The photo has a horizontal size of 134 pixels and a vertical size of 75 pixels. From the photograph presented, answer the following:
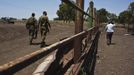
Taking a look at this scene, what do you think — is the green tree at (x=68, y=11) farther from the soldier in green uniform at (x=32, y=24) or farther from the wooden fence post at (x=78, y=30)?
the soldier in green uniform at (x=32, y=24)

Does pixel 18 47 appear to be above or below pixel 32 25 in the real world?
below

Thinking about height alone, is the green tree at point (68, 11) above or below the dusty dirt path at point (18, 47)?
Answer: above

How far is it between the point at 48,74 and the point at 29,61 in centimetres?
179

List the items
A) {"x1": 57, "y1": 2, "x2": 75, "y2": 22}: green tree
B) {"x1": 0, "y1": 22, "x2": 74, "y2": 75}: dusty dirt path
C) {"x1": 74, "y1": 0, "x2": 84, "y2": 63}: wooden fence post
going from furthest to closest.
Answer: {"x1": 0, "y1": 22, "x2": 74, "y2": 75}: dusty dirt path
{"x1": 74, "y1": 0, "x2": 84, "y2": 63}: wooden fence post
{"x1": 57, "y1": 2, "x2": 75, "y2": 22}: green tree

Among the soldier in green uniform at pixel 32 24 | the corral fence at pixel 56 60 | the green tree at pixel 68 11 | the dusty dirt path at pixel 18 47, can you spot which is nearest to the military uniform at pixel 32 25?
the soldier in green uniform at pixel 32 24

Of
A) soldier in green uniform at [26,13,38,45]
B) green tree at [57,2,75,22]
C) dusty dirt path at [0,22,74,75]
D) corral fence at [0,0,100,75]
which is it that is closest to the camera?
corral fence at [0,0,100,75]

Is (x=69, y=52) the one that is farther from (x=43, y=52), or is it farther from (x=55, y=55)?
(x=43, y=52)

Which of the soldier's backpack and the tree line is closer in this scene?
the tree line

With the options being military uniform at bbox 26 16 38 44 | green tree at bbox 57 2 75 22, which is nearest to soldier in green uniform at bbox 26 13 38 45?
military uniform at bbox 26 16 38 44

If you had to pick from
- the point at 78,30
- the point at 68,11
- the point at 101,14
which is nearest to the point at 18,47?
the point at 68,11

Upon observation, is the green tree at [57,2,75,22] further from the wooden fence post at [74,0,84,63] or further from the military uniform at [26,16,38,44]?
the military uniform at [26,16,38,44]

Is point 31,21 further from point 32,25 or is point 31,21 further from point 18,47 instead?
point 18,47

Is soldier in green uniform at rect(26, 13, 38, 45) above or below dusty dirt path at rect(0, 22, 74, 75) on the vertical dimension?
above

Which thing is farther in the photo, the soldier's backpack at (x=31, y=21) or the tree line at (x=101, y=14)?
the soldier's backpack at (x=31, y=21)
